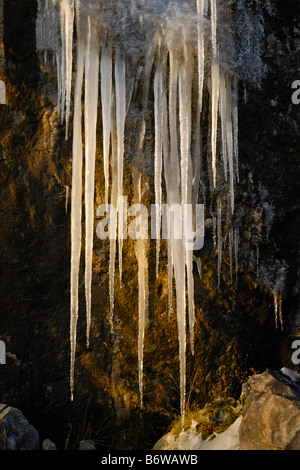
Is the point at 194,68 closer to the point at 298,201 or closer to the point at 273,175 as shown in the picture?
the point at 273,175

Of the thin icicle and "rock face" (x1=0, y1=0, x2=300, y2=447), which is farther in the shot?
"rock face" (x1=0, y1=0, x2=300, y2=447)

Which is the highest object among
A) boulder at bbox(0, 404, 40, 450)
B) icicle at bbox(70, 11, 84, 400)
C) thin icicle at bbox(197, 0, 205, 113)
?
thin icicle at bbox(197, 0, 205, 113)

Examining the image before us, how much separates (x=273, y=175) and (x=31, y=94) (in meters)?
2.07

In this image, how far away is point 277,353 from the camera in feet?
15.6

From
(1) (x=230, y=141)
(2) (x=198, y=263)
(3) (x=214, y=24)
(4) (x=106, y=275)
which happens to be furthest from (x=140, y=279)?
(3) (x=214, y=24)

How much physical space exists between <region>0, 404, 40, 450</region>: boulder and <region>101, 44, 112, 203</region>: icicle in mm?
1825

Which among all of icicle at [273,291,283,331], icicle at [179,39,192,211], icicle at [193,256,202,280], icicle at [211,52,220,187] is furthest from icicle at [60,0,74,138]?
icicle at [273,291,283,331]

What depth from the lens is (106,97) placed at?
4391 mm

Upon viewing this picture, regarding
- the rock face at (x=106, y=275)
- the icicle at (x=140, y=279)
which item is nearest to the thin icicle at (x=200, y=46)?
the rock face at (x=106, y=275)

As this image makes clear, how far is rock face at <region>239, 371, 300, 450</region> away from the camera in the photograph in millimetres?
3724

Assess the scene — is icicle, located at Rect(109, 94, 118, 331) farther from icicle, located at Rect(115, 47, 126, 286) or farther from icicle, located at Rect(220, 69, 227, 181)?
icicle, located at Rect(220, 69, 227, 181)

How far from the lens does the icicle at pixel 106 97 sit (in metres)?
4.35

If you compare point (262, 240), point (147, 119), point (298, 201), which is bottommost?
point (262, 240)
